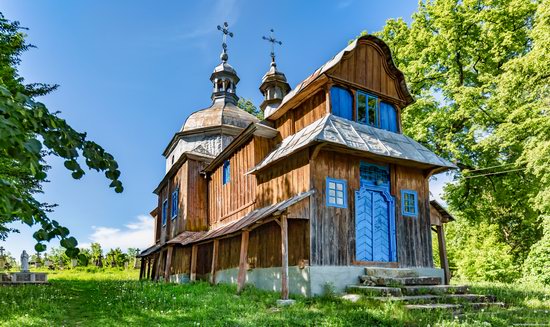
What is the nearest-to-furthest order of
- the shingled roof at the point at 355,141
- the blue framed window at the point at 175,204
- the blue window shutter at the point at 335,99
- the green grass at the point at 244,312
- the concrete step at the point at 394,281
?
1. the green grass at the point at 244,312
2. the concrete step at the point at 394,281
3. the shingled roof at the point at 355,141
4. the blue window shutter at the point at 335,99
5. the blue framed window at the point at 175,204

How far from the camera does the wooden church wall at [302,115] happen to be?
38.7 ft

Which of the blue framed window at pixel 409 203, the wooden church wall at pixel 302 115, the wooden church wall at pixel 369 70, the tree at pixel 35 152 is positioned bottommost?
the tree at pixel 35 152

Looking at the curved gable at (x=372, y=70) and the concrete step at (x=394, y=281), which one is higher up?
the curved gable at (x=372, y=70)

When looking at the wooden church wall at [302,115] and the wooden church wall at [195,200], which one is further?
the wooden church wall at [195,200]

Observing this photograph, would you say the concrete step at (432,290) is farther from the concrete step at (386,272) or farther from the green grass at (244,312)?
the green grass at (244,312)

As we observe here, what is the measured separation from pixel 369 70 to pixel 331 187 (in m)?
4.16

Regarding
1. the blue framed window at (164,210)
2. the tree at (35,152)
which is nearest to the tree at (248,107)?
the blue framed window at (164,210)

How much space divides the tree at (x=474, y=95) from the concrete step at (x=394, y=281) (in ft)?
29.2

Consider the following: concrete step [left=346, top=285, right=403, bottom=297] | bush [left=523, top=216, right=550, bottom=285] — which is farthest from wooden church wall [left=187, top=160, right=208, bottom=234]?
bush [left=523, top=216, right=550, bottom=285]

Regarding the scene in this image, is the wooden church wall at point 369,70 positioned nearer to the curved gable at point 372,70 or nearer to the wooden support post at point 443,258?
the curved gable at point 372,70

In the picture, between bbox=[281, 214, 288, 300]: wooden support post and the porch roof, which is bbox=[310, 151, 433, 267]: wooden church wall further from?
bbox=[281, 214, 288, 300]: wooden support post

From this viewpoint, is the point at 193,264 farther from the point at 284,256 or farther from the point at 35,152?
the point at 35,152

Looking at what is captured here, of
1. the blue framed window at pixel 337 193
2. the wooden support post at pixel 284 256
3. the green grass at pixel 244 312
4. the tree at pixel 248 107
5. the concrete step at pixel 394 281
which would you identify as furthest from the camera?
the tree at pixel 248 107

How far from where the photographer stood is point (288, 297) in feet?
31.3
